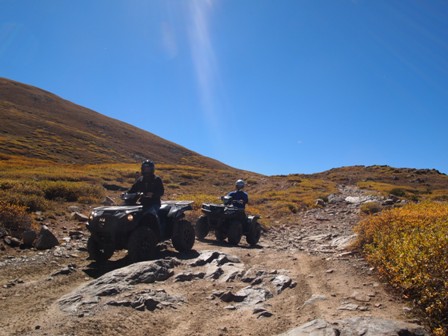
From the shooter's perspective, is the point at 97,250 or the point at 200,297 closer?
the point at 200,297

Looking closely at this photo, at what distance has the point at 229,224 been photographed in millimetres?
13312

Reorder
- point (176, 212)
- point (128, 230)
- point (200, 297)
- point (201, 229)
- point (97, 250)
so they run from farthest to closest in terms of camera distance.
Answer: point (201, 229) < point (176, 212) < point (97, 250) < point (128, 230) < point (200, 297)

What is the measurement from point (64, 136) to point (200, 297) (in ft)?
246

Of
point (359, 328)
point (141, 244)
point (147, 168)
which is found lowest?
point (359, 328)

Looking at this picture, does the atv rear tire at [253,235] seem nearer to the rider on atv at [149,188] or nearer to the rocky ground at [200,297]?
the rocky ground at [200,297]

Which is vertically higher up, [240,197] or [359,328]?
[240,197]

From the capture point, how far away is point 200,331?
529 centimetres

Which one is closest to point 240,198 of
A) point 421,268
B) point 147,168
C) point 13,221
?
point 147,168

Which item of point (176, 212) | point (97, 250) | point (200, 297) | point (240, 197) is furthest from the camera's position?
point (240, 197)

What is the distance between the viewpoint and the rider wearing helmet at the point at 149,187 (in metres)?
9.61

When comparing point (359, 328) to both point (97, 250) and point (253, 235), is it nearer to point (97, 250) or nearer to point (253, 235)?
point (97, 250)

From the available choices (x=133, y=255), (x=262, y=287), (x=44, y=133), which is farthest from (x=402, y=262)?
(x=44, y=133)

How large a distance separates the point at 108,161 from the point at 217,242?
55.0 meters

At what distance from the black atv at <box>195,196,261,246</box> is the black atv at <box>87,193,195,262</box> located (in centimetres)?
327
